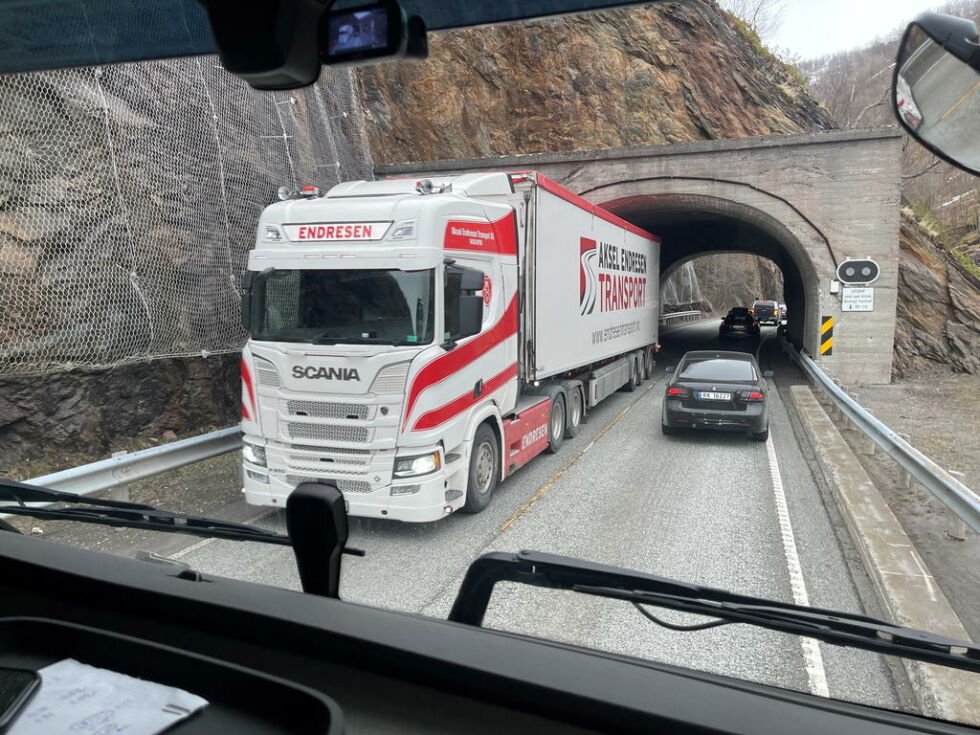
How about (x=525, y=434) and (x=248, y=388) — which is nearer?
(x=248, y=388)

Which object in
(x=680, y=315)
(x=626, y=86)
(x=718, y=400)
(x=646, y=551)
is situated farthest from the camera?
(x=680, y=315)

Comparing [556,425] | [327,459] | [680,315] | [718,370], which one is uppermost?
[718,370]

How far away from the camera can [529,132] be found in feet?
104

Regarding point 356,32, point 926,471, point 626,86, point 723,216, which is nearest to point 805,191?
point 723,216

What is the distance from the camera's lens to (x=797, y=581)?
5.96 meters

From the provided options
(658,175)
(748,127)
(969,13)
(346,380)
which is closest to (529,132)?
(748,127)

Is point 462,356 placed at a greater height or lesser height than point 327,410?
greater

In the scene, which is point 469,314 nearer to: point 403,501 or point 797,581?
point 403,501

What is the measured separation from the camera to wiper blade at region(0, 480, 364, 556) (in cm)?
270

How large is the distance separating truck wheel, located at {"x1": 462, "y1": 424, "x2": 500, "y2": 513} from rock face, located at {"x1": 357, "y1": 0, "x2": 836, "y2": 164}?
23853mm

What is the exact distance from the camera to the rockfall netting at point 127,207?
9.20 meters

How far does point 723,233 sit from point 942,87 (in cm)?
3294

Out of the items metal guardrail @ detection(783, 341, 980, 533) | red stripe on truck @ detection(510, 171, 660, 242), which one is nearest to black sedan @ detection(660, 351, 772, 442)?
metal guardrail @ detection(783, 341, 980, 533)

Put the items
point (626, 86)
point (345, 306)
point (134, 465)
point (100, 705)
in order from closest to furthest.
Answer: point (100, 705) → point (345, 306) → point (134, 465) → point (626, 86)
